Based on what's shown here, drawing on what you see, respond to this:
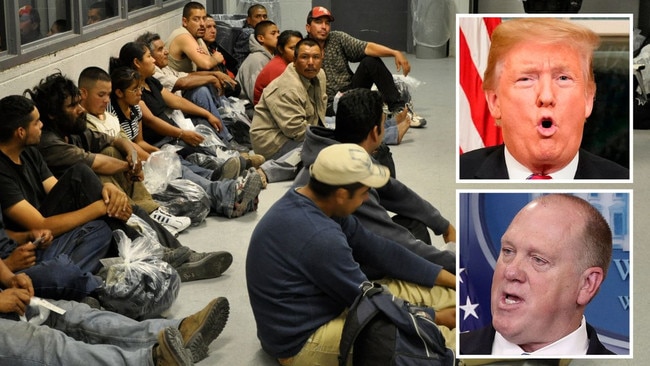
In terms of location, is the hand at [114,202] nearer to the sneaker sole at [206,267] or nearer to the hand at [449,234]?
the sneaker sole at [206,267]

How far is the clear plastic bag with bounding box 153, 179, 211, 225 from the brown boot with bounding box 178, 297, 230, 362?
1875mm

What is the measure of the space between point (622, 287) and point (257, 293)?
1.79 metres

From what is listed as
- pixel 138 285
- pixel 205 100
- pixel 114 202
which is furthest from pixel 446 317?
pixel 205 100

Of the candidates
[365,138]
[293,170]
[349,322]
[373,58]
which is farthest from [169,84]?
[349,322]

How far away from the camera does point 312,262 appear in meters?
3.73

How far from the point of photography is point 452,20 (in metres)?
13.4

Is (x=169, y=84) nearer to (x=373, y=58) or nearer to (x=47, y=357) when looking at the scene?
(x=373, y=58)

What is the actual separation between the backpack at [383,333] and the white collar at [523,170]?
3.73ft

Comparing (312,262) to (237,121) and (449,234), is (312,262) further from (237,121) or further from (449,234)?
(237,121)

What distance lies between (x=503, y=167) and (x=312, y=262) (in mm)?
1325

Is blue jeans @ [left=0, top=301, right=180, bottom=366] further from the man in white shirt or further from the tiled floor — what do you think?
the man in white shirt

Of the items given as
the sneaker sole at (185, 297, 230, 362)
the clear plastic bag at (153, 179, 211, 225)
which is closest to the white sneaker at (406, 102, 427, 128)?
the clear plastic bag at (153, 179, 211, 225)

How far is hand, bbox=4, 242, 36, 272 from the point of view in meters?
4.32

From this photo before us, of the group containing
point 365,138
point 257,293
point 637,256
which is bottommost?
point 637,256
